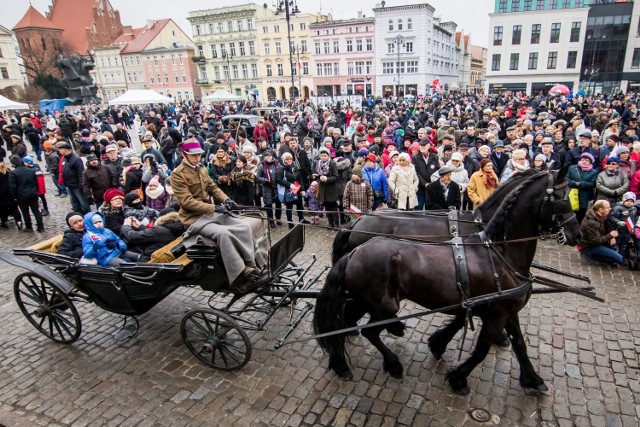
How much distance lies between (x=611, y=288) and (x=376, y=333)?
4383 mm

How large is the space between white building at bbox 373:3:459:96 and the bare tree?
4862 centimetres

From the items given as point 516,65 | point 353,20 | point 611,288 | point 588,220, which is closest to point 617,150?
point 588,220

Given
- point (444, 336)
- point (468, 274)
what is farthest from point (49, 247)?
point (468, 274)

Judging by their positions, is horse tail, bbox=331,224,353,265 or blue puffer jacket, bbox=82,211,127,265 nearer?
blue puffer jacket, bbox=82,211,127,265

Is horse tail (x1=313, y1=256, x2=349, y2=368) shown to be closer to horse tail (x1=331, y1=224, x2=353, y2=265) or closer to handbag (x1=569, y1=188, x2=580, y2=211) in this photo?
horse tail (x1=331, y1=224, x2=353, y2=265)

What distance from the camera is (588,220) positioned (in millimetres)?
7020

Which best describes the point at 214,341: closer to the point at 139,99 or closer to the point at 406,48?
the point at 139,99

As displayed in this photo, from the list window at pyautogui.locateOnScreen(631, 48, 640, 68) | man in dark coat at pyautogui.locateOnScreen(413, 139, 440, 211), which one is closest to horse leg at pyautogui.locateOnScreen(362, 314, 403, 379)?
man in dark coat at pyautogui.locateOnScreen(413, 139, 440, 211)

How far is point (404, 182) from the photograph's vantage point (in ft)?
26.2

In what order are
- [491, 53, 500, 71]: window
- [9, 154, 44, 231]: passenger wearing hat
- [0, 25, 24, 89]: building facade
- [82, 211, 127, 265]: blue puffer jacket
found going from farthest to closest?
[0, 25, 24, 89]: building facade < [491, 53, 500, 71]: window < [9, 154, 44, 231]: passenger wearing hat < [82, 211, 127, 265]: blue puffer jacket

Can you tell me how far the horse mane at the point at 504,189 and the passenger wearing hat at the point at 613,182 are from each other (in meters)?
5.04

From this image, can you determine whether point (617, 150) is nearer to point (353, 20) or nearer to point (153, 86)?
point (353, 20)

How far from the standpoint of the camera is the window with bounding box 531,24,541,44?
52281mm

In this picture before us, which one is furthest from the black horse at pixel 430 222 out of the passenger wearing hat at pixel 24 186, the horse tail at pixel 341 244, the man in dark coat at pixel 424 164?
the passenger wearing hat at pixel 24 186
